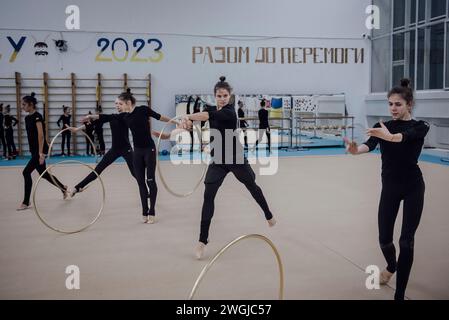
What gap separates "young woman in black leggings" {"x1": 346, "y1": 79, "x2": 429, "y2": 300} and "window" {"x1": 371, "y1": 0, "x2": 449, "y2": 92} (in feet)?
→ 37.3

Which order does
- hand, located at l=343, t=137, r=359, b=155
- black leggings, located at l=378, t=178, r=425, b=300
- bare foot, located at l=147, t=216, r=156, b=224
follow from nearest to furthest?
1. black leggings, located at l=378, t=178, r=425, b=300
2. hand, located at l=343, t=137, r=359, b=155
3. bare foot, located at l=147, t=216, r=156, b=224

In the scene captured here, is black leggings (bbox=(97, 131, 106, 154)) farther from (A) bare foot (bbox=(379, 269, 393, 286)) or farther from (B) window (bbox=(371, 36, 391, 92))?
(A) bare foot (bbox=(379, 269, 393, 286))

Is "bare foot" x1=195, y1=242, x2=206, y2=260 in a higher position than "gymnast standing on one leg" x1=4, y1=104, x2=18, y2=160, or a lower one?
lower

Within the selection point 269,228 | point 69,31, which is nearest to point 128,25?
point 69,31

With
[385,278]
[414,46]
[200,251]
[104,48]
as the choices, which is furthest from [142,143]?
[414,46]

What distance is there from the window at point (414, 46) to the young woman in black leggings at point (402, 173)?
11.4 meters

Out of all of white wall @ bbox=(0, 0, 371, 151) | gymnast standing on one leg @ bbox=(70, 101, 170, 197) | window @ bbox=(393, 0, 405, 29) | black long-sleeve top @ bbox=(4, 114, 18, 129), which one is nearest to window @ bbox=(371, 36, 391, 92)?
white wall @ bbox=(0, 0, 371, 151)

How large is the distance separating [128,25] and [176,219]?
10.3 meters

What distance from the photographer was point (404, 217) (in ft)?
11.5

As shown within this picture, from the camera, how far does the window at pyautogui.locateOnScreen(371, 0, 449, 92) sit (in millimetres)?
14227

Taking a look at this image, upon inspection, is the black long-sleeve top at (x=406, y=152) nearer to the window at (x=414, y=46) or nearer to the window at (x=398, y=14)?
the window at (x=414, y=46)

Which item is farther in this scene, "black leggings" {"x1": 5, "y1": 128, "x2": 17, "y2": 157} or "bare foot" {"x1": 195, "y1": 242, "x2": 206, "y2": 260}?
"black leggings" {"x1": 5, "y1": 128, "x2": 17, "y2": 157}

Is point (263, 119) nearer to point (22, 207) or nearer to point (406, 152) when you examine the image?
point (22, 207)

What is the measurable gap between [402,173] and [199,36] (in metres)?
12.9
